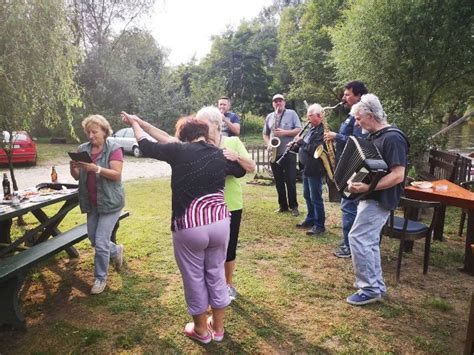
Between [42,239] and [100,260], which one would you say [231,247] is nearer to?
[100,260]

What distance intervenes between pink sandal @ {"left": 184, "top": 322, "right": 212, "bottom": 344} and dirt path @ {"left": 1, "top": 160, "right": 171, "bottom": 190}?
8.65 m

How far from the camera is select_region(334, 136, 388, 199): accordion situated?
317 centimetres

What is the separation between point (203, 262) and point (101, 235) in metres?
1.47

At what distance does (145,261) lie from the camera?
4.57 metres

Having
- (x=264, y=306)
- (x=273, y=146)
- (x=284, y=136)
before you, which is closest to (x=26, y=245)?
(x=264, y=306)

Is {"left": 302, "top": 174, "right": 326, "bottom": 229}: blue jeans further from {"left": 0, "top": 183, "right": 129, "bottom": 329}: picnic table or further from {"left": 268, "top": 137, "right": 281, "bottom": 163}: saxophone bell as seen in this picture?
{"left": 0, "top": 183, "right": 129, "bottom": 329}: picnic table

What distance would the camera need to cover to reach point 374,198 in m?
3.39

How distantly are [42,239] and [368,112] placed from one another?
4137mm

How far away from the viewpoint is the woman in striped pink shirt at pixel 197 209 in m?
2.59

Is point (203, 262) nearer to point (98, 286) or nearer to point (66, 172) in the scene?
point (98, 286)

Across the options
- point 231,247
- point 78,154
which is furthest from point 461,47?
point 78,154

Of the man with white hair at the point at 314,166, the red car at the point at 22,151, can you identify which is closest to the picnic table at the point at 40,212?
the man with white hair at the point at 314,166

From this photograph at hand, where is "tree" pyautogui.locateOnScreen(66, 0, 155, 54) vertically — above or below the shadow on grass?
above

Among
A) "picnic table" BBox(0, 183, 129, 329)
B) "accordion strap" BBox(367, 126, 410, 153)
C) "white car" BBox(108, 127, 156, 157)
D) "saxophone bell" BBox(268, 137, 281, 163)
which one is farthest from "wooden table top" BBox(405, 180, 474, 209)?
"white car" BBox(108, 127, 156, 157)
